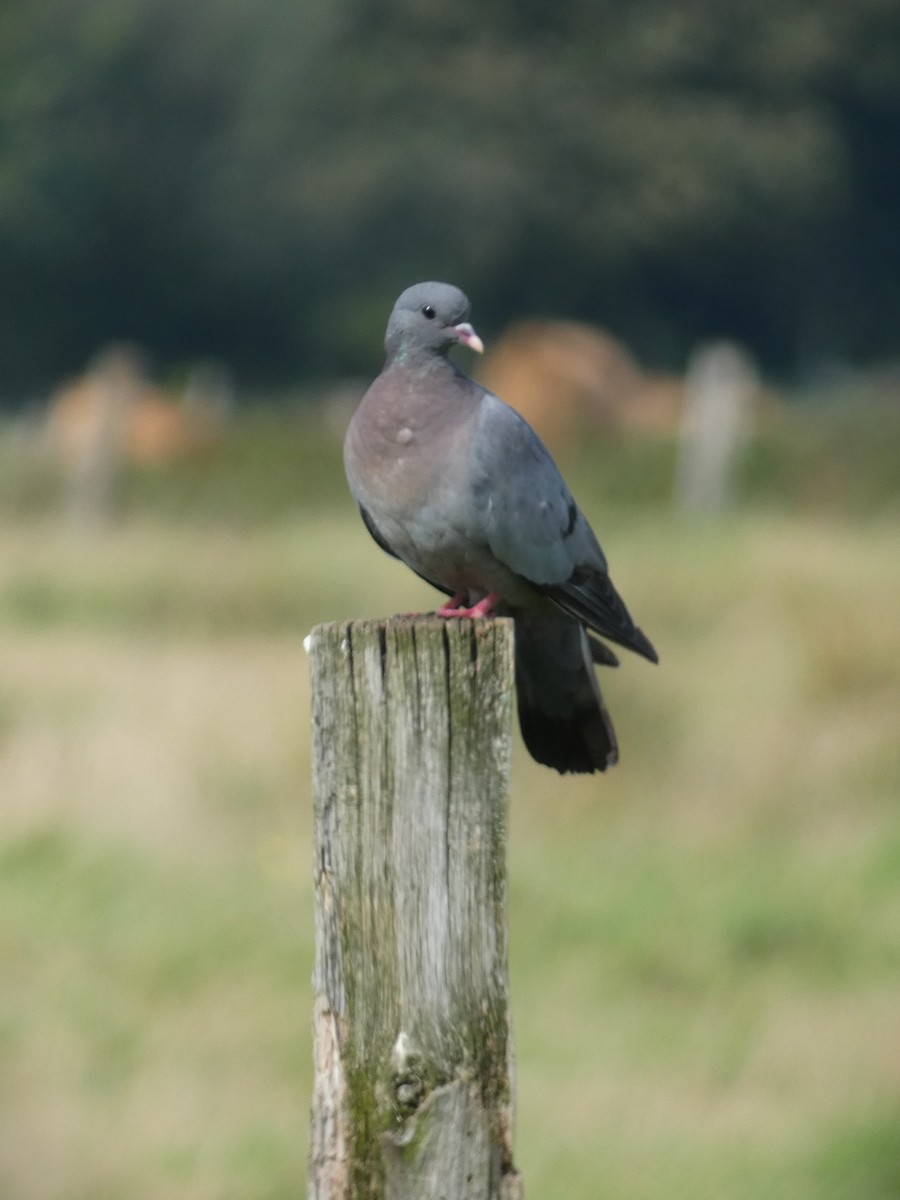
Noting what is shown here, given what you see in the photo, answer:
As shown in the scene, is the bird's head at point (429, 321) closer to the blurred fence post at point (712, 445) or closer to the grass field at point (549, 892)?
the grass field at point (549, 892)

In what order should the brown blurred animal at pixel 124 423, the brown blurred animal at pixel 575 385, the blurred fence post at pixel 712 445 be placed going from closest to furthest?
the brown blurred animal at pixel 124 423
the blurred fence post at pixel 712 445
the brown blurred animal at pixel 575 385

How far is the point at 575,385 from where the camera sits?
987 inches

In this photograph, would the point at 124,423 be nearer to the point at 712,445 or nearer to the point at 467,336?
the point at 712,445

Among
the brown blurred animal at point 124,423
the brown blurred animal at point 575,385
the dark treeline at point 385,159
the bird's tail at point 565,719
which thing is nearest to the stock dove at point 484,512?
the bird's tail at point 565,719

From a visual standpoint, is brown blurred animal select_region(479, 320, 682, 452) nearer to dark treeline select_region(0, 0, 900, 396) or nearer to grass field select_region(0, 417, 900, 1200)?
dark treeline select_region(0, 0, 900, 396)

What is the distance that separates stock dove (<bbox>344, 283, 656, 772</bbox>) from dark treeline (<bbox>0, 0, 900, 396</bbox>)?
81.9ft

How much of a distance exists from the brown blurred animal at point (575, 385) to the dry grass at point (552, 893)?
1272 centimetres

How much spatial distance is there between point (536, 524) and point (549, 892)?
3.87 meters

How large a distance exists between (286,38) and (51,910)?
25.3 meters

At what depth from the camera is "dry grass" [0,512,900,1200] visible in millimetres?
5746

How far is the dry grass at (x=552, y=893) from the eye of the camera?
5.75 meters

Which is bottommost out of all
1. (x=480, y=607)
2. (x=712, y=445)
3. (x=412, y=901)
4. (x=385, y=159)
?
(x=412, y=901)

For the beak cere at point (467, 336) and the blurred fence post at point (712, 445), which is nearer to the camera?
the beak cere at point (467, 336)

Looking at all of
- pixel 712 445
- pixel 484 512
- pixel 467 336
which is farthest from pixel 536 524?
pixel 712 445
